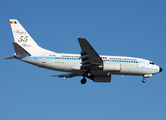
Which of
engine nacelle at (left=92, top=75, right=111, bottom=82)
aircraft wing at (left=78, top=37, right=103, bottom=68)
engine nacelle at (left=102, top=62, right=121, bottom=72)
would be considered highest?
aircraft wing at (left=78, top=37, right=103, bottom=68)

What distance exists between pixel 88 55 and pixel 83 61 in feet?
A: 5.17

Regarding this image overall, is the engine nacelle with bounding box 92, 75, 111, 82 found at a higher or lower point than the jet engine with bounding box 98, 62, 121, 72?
lower

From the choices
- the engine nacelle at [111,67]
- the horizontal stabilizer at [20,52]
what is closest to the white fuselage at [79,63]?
the horizontal stabilizer at [20,52]

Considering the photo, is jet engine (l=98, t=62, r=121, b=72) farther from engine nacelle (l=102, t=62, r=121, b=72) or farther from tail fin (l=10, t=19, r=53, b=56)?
tail fin (l=10, t=19, r=53, b=56)

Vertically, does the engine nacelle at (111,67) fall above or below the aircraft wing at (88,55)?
below

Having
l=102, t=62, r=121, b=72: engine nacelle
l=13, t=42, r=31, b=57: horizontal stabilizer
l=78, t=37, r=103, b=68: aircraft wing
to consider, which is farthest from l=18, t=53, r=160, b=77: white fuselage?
l=78, t=37, r=103, b=68: aircraft wing

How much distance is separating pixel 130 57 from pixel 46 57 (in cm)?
1285

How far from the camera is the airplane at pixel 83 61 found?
3619 cm

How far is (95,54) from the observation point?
35688 millimetres

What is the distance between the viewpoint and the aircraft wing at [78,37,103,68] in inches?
1315

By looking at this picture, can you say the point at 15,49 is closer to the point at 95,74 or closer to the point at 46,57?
the point at 46,57

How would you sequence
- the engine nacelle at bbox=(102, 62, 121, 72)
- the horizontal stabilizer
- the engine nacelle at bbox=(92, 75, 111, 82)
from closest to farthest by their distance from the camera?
the horizontal stabilizer < the engine nacelle at bbox=(102, 62, 121, 72) < the engine nacelle at bbox=(92, 75, 111, 82)

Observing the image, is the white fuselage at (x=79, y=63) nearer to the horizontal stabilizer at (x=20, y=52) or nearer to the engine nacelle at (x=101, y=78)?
the horizontal stabilizer at (x=20, y=52)

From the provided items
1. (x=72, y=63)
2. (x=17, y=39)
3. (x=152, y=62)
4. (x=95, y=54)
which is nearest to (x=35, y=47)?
(x=17, y=39)
